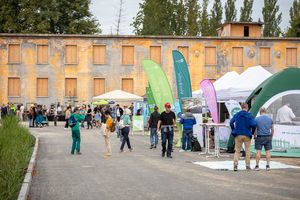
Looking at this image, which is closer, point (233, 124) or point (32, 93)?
point (233, 124)

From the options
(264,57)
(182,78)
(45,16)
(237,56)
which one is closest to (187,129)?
(182,78)

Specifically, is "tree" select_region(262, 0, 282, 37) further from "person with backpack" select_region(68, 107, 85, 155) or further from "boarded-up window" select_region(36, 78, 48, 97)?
"person with backpack" select_region(68, 107, 85, 155)

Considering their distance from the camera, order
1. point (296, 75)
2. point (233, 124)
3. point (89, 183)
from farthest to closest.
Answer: point (296, 75) < point (233, 124) < point (89, 183)

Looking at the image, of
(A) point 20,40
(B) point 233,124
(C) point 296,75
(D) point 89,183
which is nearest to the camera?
(D) point 89,183

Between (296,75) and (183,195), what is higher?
(296,75)

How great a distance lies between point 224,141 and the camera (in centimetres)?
2284

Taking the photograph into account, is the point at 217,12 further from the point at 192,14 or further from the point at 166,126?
the point at 166,126

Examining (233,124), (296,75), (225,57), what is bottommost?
(233,124)

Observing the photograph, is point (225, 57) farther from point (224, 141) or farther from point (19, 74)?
point (224, 141)

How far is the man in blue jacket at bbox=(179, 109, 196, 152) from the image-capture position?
2300 centimetres

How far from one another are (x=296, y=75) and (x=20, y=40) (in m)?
38.7

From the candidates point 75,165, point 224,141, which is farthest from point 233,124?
point 224,141

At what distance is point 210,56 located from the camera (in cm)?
5822

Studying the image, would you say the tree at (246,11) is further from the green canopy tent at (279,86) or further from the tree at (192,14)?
the green canopy tent at (279,86)
